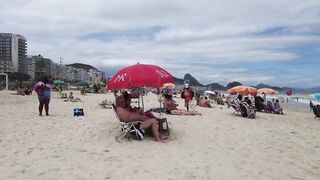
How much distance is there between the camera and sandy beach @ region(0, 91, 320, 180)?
5542mm

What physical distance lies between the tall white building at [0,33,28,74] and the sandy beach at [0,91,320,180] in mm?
101658

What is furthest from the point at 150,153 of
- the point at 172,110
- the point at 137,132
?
the point at 172,110

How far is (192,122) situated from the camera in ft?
35.4

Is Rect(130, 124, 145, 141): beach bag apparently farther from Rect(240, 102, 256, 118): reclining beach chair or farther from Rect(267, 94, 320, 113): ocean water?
Rect(267, 94, 320, 113): ocean water

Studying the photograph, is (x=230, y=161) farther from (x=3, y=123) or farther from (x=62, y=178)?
(x=3, y=123)

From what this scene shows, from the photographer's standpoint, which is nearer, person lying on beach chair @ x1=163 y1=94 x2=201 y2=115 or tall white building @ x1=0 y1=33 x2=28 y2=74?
person lying on beach chair @ x1=163 y1=94 x2=201 y2=115

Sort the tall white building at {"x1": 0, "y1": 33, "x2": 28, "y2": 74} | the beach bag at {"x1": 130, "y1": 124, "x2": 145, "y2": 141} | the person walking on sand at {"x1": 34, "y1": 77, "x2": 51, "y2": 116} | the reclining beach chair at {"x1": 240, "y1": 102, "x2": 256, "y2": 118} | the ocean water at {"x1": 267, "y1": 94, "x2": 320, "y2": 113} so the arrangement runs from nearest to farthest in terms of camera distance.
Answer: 1. the beach bag at {"x1": 130, "y1": 124, "x2": 145, "y2": 141}
2. the person walking on sand at {"x1": 34, "y1": 77, "x2": 51, "y2": 116}
3. the reclining beach chair at {"x1": 240, "y1": 102, "x2": 256, "y2": 118}
4. the ocean water at {"x1": 267, "y1": 94, "x2": 320, "y2": 113}
5. the tall white building at {"x1": 0, "y1": 33, "x2": 28, "y2": 74}

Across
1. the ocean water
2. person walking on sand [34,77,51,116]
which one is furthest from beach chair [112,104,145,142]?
the ocean water

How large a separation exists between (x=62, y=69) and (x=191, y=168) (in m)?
132

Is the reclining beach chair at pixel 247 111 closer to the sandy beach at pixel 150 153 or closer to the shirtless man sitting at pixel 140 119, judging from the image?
the sandy beach at pixel 150 153

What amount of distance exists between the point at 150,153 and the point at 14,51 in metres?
111

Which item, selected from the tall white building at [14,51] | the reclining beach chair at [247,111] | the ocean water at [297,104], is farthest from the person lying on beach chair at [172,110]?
the tall white building at [14,51]

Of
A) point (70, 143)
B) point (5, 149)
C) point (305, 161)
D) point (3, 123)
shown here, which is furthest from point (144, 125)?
point (3, 123)

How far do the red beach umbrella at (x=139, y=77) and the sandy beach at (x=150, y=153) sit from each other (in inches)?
46.8
